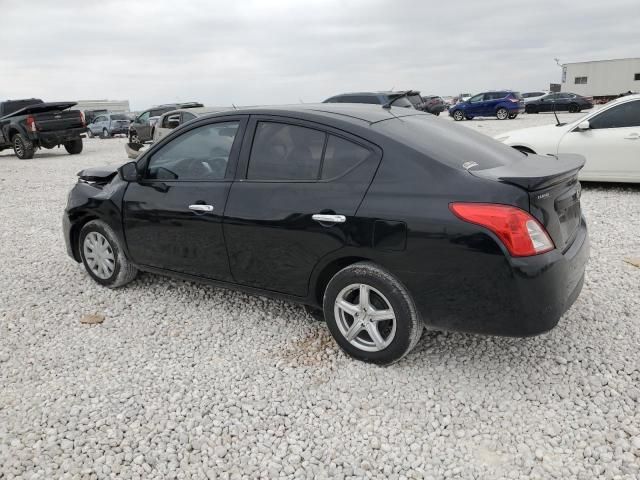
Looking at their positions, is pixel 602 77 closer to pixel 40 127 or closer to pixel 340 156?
pixel 40 127

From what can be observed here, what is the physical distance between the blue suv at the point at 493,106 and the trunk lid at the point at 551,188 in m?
26.8

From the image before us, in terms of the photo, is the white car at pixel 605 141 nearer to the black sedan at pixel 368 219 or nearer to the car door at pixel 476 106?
the black sedan at pixel 368 219

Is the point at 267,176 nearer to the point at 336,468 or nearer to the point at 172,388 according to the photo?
the point at 172,388

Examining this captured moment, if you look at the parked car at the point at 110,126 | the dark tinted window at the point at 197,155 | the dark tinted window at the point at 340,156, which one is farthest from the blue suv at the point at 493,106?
the dark tinted window at the point at 340,156

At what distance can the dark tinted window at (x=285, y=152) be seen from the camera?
3289 mm

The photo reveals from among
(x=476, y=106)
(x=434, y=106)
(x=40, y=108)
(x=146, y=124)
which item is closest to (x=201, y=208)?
(x=40, y=108)

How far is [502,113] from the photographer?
28.2 metres

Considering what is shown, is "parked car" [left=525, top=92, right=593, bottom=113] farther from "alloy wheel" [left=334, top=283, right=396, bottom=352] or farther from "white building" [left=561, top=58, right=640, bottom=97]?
"alloy wheel" [left=334, top=283, right=396, bottom=352]

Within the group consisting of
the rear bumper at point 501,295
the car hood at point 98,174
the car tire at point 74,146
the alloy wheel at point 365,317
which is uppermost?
the car hood at point 98,174

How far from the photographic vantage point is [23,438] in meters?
2.67

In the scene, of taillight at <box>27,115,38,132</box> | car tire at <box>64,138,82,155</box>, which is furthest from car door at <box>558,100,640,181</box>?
car tire at <box>64,138,82,155</box>

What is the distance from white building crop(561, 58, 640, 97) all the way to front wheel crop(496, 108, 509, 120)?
17.9 m

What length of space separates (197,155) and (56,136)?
14.5 m

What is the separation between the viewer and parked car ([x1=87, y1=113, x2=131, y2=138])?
2902 centimetres
